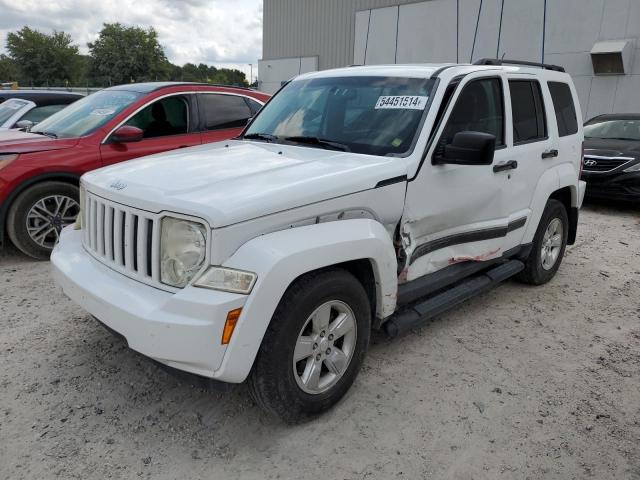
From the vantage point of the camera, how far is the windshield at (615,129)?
9.47m

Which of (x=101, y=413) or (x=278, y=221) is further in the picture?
(x=101, y=413)

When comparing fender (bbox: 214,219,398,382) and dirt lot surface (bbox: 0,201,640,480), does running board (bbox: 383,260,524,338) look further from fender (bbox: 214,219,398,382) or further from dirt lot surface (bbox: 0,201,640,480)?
fender (bbox: 214,219,398,382)

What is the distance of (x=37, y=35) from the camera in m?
60.5

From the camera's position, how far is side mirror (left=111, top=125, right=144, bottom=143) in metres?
5.52

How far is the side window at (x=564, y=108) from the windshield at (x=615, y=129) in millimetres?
5247

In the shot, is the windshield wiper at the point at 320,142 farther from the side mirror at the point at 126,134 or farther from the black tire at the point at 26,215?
the black tire at the point at 26,215

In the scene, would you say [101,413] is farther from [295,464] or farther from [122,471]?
[295,464]

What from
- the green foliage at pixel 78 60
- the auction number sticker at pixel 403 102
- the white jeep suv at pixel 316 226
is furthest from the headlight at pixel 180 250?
the green foliage at pixel 78 60

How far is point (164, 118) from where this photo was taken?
6.04 m

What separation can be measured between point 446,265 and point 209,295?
76.3 inches

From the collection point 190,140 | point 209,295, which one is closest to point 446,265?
point 209,295

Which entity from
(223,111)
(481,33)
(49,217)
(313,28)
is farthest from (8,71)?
(49,217)

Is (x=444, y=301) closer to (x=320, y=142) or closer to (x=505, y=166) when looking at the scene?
(x=505, y=166)

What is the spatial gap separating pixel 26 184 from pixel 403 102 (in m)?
3.82
